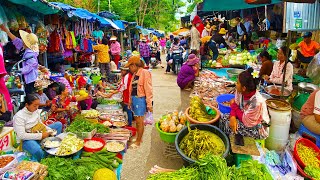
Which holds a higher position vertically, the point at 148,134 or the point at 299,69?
the point at 299,69

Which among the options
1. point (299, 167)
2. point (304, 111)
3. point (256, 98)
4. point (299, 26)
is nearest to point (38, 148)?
point (256, 98)

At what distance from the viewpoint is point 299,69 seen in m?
6.40

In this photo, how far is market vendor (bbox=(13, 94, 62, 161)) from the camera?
373cm

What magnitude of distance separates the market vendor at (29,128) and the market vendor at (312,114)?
14.2 ft

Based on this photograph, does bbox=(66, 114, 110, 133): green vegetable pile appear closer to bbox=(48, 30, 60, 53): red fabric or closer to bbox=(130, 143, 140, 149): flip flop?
bbox=(130, 143, 140, 149): flip flop

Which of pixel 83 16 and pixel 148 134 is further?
pixel 83 16

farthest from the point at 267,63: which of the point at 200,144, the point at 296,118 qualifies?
the point at 200,144

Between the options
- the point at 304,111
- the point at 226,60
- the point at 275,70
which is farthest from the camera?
the point at 226,60

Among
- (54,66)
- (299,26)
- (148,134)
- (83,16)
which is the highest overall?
(83,16)

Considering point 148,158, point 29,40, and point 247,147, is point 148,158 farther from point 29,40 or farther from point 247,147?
point 29,40

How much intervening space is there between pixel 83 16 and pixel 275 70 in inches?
235

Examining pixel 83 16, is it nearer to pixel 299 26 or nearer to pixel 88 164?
pixel 88 164

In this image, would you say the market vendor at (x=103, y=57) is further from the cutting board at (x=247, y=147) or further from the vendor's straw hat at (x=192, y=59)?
the cutting board at (x=247, y=147)

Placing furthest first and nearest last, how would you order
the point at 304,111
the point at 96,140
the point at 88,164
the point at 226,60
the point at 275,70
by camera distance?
the point at 226,60 < the point at 275,70 < the point at 96,140 < the point at 304,111 < the point at 88,164
